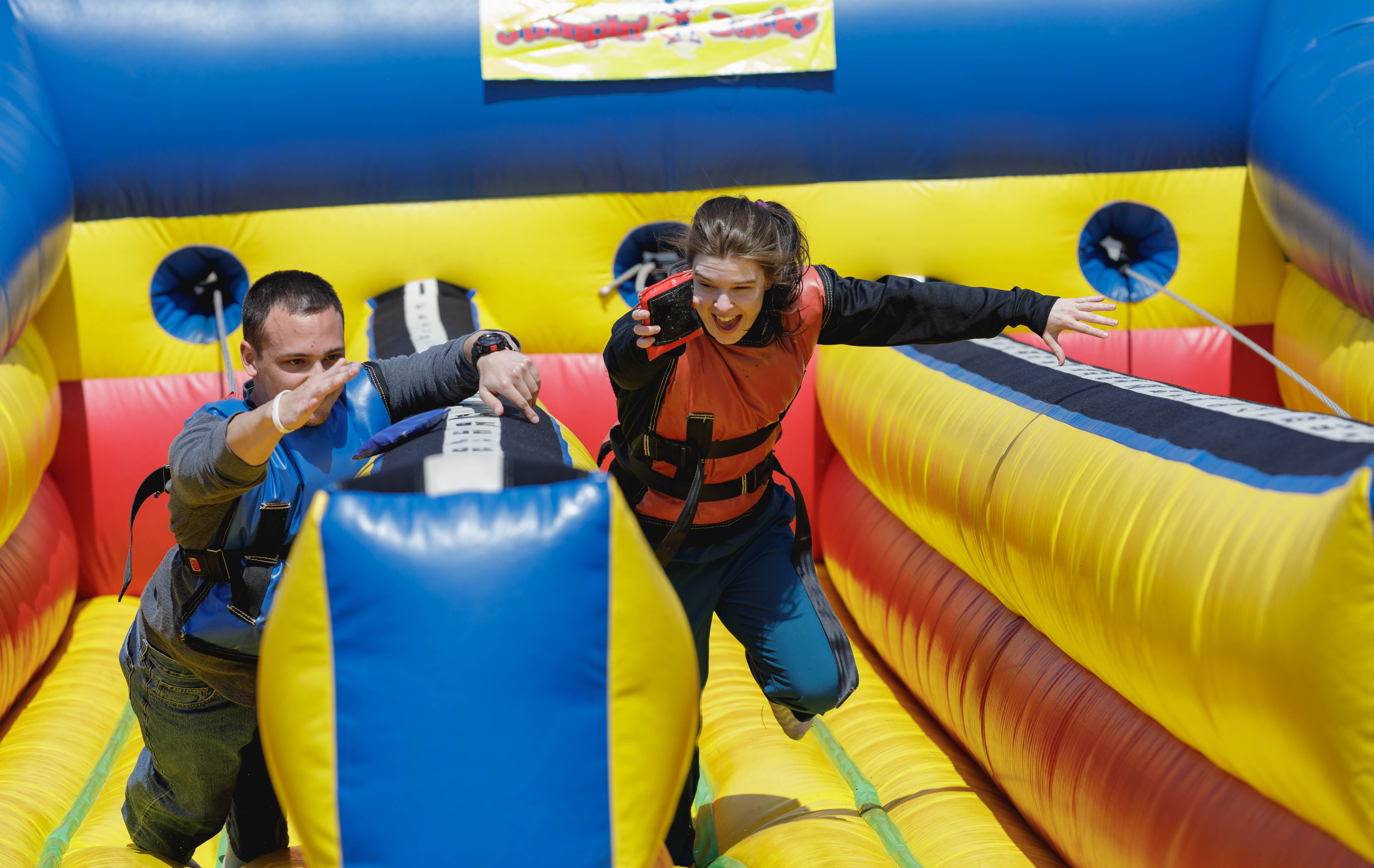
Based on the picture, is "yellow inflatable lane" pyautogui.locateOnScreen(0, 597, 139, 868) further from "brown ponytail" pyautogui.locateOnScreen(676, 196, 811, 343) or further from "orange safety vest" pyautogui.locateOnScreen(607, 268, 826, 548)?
"brown ponytail" pyautogui.locateOnScreen(676, 196, 811, 343)

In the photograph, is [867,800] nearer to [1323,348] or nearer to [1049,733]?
[1049,733]

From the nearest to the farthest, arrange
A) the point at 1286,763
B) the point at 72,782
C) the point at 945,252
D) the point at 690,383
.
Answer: the point at 1286,763 < the point at 690,383 < the point at 72,782 < the point at 945,252

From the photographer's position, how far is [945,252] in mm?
2514

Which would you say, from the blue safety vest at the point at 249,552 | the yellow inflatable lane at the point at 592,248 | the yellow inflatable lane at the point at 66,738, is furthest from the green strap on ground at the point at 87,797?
the yellow inflatable lane at the point at 592,248

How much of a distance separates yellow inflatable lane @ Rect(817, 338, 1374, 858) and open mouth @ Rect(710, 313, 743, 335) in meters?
0.48

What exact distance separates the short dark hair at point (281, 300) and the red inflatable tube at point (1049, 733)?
1.10 m

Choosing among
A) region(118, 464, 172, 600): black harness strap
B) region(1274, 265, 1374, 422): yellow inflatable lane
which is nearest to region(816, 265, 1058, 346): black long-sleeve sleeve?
region(1274, 265, 1374, 422): yellow inflatable lane

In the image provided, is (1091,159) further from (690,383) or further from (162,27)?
(162,27)

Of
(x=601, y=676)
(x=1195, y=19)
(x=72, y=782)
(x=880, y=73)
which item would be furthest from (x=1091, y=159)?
(x=72, y=782)

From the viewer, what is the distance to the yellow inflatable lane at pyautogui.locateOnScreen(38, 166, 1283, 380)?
2.40 meters

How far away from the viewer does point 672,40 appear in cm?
238

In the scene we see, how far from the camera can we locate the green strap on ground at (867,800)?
1.66m

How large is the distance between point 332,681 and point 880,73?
189 centimetres

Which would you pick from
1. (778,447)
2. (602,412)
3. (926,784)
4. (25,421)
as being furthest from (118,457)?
(926,784)
